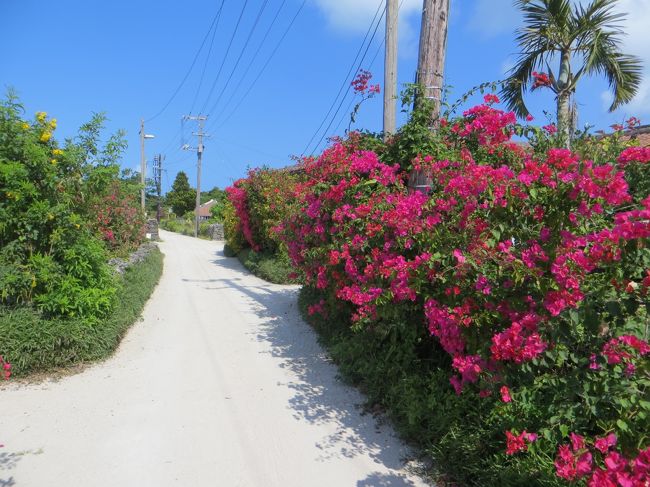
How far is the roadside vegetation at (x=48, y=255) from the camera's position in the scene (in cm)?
476

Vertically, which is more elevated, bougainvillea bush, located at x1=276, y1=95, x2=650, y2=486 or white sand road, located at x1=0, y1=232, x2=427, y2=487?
bougainvillea bush, located at x1=276, y1=95, x2=650, y2=486

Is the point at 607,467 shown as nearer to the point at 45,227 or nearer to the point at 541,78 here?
the point at 541,78

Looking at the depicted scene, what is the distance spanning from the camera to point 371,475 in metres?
3.14

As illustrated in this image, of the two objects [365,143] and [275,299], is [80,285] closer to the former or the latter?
[365,143]

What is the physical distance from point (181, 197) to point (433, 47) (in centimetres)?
6145

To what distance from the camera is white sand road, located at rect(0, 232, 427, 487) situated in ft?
10.3


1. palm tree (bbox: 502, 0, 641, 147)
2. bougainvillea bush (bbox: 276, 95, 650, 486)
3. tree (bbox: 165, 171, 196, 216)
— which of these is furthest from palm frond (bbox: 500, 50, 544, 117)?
tree (bbox: 165, 171, 196, 216)

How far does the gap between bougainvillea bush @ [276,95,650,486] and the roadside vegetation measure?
3.41 metres

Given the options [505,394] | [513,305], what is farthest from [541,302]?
[505,394]

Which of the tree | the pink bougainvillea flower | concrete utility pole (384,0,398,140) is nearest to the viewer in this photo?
the pink bougainvillea flower

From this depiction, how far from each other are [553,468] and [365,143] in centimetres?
397

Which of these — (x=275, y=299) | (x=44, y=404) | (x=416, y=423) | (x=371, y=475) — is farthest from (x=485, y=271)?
(x=275, y=299)

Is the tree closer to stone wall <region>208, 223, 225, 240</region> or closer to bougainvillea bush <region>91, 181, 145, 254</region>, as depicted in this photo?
stone wall <region>208, 223, 225, 240</region>

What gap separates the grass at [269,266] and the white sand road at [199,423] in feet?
14.7
